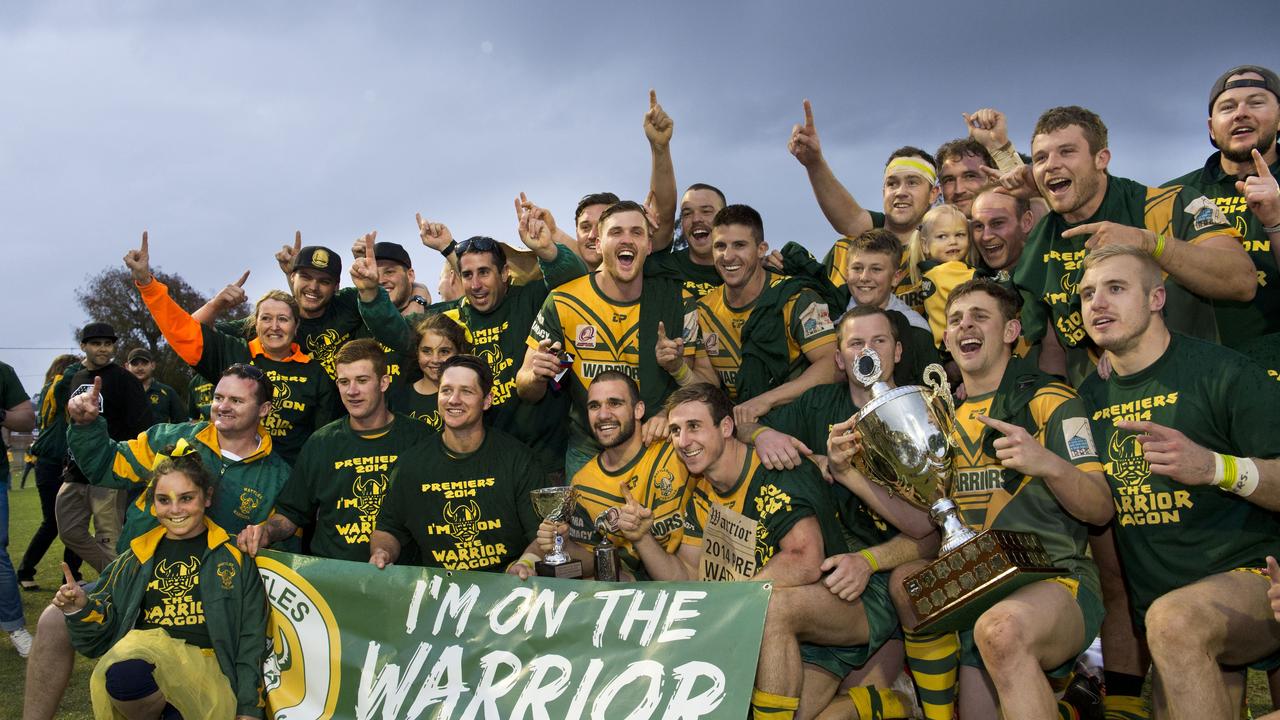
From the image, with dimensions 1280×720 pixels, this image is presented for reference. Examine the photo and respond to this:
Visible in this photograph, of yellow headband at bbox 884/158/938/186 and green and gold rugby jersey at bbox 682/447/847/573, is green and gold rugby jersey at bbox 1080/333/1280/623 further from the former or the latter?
yellow headband at bbox 884/158/938/186

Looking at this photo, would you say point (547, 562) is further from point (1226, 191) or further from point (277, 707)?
point (1226, 191)

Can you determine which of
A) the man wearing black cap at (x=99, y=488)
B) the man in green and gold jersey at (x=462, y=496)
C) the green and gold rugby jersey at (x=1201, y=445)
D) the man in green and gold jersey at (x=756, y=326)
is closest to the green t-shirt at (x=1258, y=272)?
the green and gold rugby jersey at (x=1201, y=445)

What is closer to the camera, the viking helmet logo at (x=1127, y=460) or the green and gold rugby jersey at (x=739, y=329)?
the viking helmet logo at (x=1127, y=460)

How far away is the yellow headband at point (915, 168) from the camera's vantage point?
7223mm

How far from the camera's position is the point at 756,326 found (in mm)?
6461

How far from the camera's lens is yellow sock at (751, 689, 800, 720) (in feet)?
15.7

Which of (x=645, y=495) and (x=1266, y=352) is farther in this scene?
(x=645, y=495)

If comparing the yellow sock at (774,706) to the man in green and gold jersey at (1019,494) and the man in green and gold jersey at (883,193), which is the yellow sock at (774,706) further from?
the man in green and gold jersey at (883,193)

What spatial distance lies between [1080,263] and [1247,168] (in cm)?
108

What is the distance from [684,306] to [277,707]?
3.69m

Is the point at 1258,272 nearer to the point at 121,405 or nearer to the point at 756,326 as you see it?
the point at 756,326

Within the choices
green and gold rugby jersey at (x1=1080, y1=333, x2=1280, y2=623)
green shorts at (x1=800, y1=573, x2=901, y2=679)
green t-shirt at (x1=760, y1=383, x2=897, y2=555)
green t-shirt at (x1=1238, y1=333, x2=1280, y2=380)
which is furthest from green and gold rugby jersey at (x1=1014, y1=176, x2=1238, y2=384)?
green shorts at (x1=800, y1=573, x2=901, y2=679)

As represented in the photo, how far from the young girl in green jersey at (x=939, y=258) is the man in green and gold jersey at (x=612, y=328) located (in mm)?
1582

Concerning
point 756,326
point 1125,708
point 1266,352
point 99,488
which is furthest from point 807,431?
point 99,488
